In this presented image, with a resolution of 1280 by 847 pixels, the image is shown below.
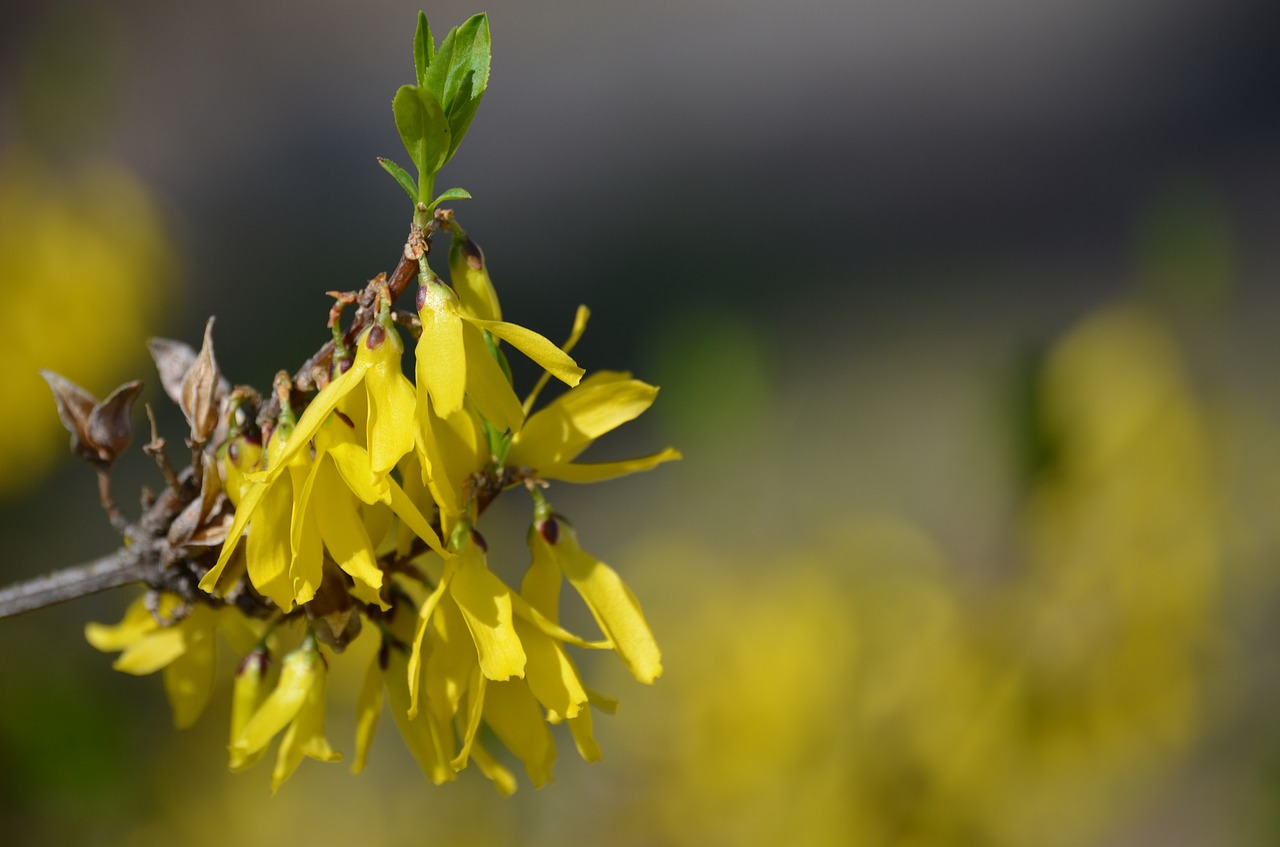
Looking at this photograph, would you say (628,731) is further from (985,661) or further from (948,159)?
(948,159)

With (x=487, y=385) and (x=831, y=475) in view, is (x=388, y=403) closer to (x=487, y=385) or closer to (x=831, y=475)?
(x=487, y=385)

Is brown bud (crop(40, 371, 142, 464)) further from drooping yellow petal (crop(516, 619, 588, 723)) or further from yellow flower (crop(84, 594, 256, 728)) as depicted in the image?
drooping yellow petal (crop(516, 619, 588, 723))

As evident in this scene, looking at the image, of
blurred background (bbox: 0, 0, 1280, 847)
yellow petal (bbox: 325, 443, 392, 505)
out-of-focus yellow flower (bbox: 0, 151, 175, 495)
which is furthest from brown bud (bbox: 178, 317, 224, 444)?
out-of-focus yellow flower (bbox: 0, 151, 175, 495)

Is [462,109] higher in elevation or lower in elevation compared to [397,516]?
higher

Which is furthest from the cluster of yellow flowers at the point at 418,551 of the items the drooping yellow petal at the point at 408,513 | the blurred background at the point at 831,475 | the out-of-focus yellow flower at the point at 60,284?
the out-of-focus yellow flower at the point at 60,284

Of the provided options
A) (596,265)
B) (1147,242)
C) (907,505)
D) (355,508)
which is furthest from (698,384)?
(596,265)

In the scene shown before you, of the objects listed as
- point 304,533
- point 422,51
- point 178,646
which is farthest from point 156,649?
point 422,51
